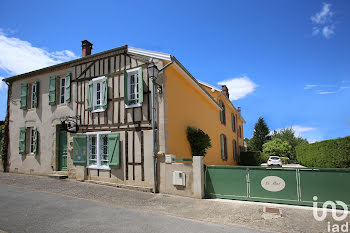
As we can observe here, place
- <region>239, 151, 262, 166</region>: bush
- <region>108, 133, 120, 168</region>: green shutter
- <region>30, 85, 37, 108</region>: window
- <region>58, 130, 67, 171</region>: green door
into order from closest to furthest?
<region>108, 133, 120, 168</region>: green shutter → <region>58, 130, 67, 171</region>: green door → <region>30, 85, 37, 108</region>: window → <region>239, 151, 262, 166</region>: bush

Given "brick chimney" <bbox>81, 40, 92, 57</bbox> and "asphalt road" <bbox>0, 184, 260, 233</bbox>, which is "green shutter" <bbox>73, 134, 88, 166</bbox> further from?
"brick chimney" <bbox>81, 40, 92, 57</bbox>

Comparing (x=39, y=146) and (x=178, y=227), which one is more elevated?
(x=39, y=146)

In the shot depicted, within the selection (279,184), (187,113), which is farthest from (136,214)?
(187,113)

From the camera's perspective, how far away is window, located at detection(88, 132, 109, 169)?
29.5 ft

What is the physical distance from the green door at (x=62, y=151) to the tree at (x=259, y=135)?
38.4m

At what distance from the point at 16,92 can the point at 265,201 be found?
45.3 feet

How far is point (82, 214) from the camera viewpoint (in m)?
5.14

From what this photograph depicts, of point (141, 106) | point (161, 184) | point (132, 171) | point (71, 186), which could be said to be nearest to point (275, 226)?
point (161, 184)

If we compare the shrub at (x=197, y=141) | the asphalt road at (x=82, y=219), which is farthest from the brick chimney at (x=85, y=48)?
the asphalt road at (x=82, y=219)

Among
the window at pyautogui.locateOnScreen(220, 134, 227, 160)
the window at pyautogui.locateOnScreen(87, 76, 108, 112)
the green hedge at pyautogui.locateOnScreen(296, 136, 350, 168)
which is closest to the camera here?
the window at pyautogui.locateOnScreen(87, 76, 108, 112)

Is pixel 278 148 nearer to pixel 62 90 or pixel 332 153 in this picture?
pixel 332 153

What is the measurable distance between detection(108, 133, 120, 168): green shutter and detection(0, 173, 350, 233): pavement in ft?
4.15

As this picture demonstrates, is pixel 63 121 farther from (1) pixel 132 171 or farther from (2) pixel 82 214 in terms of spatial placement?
(2) pixel 82 214

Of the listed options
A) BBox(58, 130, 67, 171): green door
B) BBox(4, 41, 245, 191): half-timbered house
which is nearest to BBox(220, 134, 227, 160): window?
BBox(4, 41, 245, 191): half-timbered house
